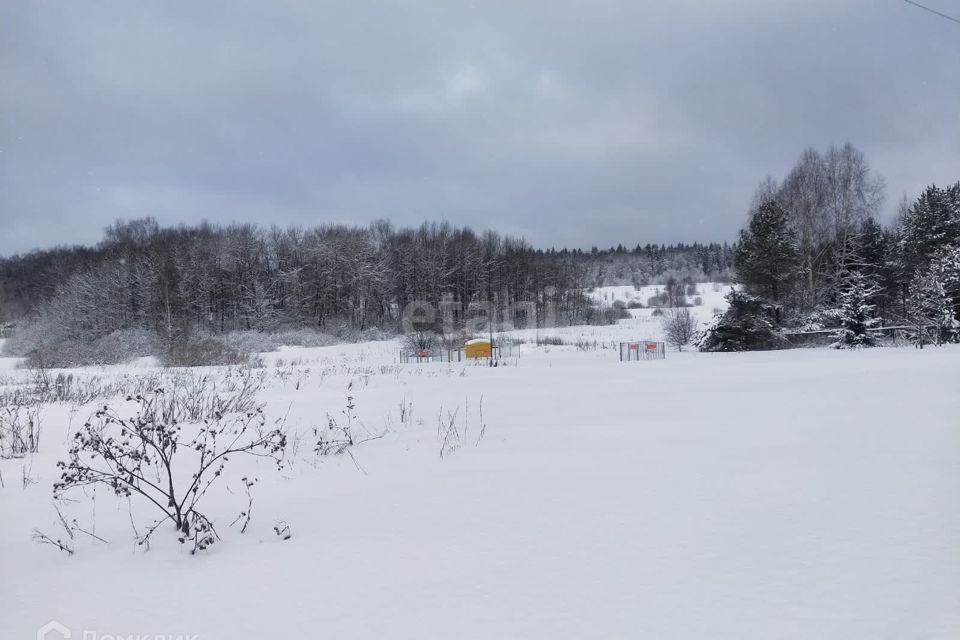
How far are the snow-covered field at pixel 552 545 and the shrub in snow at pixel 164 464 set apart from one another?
0.15 metres

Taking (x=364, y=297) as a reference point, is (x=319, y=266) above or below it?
above

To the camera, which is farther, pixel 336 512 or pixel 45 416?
pixel 45 416

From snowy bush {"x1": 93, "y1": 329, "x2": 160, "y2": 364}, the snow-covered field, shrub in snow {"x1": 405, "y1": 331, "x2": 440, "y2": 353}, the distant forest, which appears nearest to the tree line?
the distant forest

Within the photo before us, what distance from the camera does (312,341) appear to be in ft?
130

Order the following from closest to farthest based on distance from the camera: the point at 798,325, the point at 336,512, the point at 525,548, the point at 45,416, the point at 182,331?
the point at 525,548, the point at 336,512, the point at 45,416, the point at 798,325, the point at 182,331

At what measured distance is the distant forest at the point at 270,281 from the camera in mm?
44000

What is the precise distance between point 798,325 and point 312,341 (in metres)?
33.7

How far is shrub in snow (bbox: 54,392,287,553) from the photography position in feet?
9.61

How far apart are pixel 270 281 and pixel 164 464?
49263 mm

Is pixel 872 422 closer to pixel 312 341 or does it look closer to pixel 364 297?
pixel 312 341

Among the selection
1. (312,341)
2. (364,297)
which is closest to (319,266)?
(364,297)

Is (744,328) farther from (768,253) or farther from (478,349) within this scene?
(478,349)

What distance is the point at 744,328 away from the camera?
2320 centimetres

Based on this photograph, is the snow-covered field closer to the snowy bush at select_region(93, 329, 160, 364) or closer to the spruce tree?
the spruce tree
